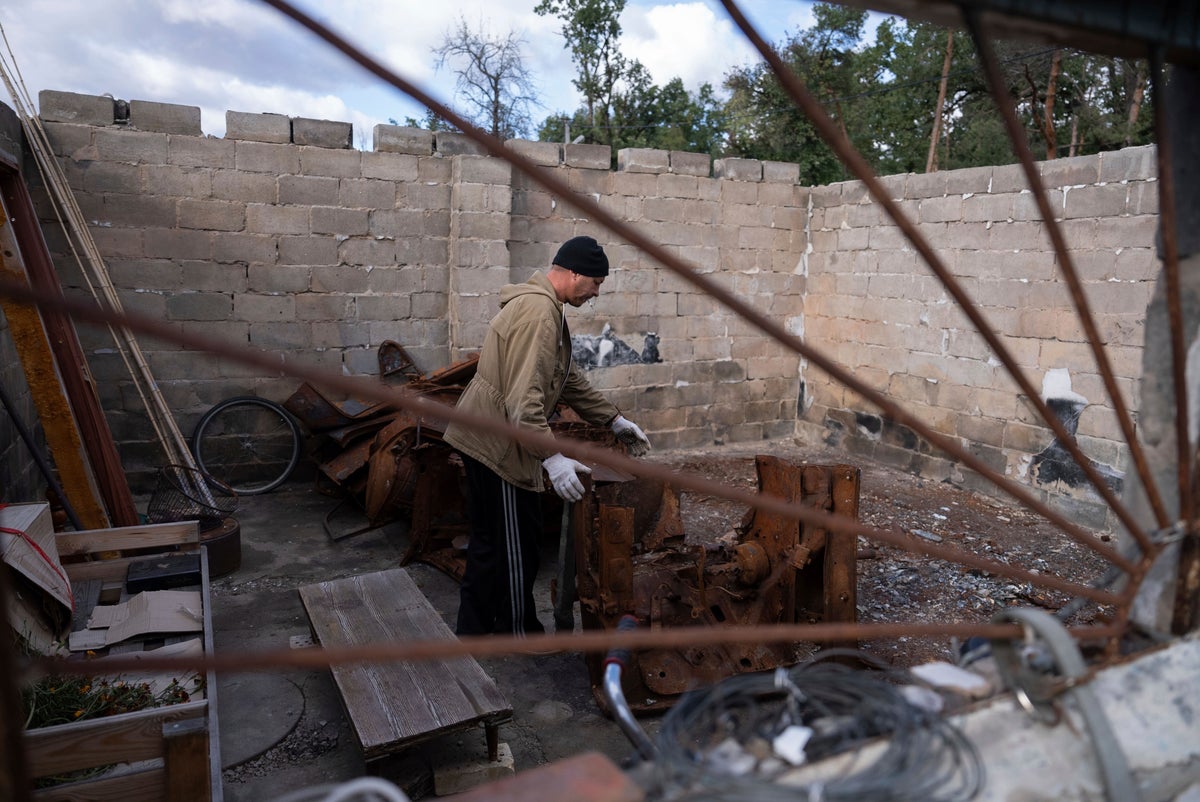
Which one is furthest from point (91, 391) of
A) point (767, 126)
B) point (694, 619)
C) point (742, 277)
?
point (767, 126)

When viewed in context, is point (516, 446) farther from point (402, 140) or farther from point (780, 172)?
point (780, 172)

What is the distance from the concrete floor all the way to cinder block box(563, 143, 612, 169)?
3546mm

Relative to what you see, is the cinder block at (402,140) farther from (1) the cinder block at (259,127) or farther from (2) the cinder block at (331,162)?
(1) the cinder block at (259,127)

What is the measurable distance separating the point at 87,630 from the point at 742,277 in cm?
614

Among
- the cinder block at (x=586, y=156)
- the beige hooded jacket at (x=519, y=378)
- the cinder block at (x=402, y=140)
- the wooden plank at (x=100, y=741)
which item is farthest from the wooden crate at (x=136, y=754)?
the cinder block at (x=586, y=156)

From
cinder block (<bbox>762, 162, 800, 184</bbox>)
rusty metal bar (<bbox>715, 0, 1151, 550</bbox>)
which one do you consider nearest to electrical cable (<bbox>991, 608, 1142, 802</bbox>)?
rusty metal bar (<bbox>715, 0, 1151, 550</bbox>)

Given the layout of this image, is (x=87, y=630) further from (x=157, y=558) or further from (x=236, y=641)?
(x=236, y=641)

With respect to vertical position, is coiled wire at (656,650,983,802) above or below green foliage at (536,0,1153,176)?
below

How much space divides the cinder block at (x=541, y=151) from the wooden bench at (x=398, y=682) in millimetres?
4103

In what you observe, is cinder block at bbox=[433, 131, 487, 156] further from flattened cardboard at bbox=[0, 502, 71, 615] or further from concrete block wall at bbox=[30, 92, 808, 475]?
flattened cardboard at bbox=[0, 502, 71, 615]

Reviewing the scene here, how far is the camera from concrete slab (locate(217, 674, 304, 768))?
10.1 feet

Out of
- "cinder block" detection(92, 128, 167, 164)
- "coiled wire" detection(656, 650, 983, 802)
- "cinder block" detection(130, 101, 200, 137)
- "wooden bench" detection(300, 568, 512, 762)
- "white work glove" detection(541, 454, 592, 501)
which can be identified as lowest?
"wooden bench" detection(300, 568, 512, 762)

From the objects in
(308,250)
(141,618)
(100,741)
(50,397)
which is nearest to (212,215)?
(308,250)

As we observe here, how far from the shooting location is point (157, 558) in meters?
3.65
